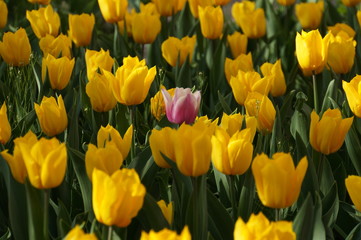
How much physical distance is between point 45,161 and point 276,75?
1.38 metres

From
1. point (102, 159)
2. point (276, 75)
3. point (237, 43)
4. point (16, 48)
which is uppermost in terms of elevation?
point (102, 159)

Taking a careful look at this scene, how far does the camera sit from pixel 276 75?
280cm

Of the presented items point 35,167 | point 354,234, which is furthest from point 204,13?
point 35,167

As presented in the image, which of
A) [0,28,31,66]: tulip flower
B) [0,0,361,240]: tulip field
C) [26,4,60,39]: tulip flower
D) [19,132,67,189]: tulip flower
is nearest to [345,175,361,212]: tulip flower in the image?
[0,0,361,240]: tulip field

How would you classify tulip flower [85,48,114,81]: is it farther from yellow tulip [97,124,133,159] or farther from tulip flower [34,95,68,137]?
yellow tulip [97,124,133,159]

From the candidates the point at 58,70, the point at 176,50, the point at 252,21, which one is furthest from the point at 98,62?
the point at 252,21

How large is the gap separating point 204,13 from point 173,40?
10.3 inches

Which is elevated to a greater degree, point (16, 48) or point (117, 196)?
point (117, 196)

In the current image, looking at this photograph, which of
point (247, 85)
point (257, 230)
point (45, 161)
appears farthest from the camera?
point (247, 85)

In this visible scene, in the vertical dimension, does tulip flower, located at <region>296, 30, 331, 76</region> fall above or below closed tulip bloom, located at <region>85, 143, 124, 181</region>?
below

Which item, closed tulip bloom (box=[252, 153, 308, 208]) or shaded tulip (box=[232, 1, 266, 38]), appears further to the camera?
shaded tulip (box=[232, 1, 266, 38])

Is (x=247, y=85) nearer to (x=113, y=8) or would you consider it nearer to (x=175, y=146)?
(x=175, y=146)

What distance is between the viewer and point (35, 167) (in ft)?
5.34

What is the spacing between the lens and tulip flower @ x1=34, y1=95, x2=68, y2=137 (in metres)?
2.19
